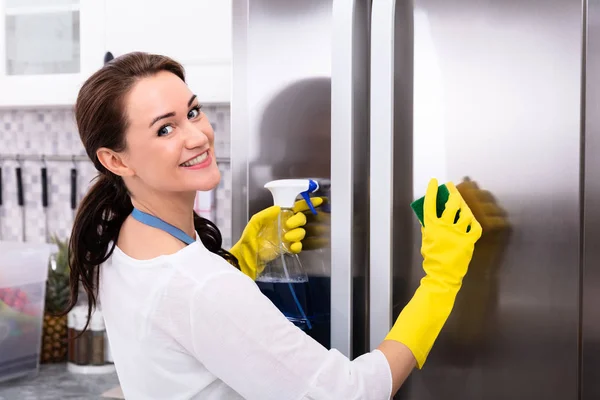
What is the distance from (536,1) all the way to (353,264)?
0.47 metres

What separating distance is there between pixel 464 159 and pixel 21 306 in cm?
Answer: 134

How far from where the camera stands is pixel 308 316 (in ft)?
3.91

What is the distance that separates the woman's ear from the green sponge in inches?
17.6

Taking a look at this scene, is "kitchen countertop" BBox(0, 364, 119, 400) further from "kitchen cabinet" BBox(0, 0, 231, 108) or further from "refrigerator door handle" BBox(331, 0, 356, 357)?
"refrigerator door handle" BBox(331, 0, 356, 357)

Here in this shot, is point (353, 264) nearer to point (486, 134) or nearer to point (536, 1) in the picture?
point (486, 134)

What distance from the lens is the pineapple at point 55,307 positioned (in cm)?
200

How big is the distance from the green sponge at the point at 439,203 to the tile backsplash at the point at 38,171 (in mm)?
1489

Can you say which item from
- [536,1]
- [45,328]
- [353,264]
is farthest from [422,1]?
[45,328]

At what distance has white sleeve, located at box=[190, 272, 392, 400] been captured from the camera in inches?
38.4

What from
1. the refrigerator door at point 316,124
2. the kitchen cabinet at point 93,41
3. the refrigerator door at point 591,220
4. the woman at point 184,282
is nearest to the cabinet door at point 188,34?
the kitchen cabinet at point 93,41

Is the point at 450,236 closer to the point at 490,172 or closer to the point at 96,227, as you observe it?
the point at 490,172

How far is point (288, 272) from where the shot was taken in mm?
1219

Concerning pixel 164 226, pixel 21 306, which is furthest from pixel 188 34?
pixel 21 306

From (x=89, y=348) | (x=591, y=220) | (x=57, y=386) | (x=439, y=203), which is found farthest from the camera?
(x=89, y=348)
